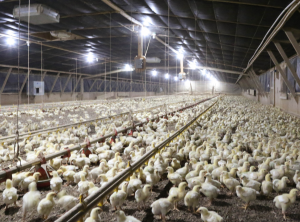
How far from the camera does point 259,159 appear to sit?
4633mm

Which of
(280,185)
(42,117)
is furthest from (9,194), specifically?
(42,117)

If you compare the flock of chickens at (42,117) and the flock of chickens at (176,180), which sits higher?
the flock of chickens at (42,117)

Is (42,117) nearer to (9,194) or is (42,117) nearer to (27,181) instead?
(27,181)

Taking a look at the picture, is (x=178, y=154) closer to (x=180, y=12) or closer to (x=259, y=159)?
(x=259, y=159)

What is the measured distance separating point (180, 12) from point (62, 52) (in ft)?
34.2

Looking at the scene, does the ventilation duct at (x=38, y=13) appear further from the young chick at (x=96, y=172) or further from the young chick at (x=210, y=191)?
the young chick at (x=210, y=191)

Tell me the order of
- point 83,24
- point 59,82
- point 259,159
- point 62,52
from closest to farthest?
point 259,159, point 83,24, point 62,52, point 59,82

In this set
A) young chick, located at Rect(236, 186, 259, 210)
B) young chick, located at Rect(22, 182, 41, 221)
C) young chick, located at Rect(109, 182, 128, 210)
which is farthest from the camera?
young chick, located at Rect(236, 186, 259, 210)

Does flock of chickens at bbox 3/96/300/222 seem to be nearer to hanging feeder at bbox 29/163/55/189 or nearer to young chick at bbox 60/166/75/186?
young chick at bbox 60/166/75/186

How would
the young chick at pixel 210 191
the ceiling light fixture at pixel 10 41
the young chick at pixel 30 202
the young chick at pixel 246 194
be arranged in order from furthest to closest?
the ceiling light fixture at pixel 10 41
the young chick at pixel 210 191
the young chick at pixel 246 194
the young chick at pixel 30 202

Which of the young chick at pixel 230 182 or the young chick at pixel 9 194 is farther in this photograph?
the young chick at pixel 230 182

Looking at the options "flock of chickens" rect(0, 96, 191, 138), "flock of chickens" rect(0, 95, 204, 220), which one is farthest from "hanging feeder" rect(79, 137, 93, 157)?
"flock of chickens" rect(0, 96, 191, 138)

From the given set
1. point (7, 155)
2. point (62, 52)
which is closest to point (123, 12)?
point (7, 155)

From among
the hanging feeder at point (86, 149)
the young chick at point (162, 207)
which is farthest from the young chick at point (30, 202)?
the hanging feeder at point (86, 149)
